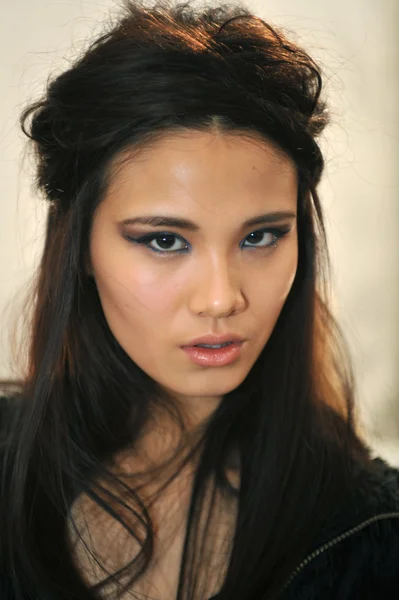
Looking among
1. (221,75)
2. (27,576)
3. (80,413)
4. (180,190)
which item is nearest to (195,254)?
(180,190)

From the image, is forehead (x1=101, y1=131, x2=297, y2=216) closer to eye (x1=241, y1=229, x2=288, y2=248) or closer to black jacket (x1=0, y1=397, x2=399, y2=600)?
eye (x1=241, y1=229, x2=288, y2=248)

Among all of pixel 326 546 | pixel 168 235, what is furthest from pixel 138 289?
pixel 326 546

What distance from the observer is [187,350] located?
977 mm

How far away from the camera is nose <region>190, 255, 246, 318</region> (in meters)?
0.92

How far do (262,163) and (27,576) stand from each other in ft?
1.83

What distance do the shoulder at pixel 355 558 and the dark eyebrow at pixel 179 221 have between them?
37 cm

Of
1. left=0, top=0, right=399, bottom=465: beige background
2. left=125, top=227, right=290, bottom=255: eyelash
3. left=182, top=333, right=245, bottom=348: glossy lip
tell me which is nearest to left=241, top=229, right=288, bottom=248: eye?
left=125, top=227, right=290, bottom=255: eyelash

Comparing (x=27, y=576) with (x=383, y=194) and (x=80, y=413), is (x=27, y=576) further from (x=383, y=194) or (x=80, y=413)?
(x=383, y=194)

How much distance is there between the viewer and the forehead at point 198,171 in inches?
36.1

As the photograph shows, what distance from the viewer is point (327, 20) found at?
119 cm

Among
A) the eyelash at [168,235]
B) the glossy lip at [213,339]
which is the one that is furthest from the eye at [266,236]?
the glossy lip at [213,339]

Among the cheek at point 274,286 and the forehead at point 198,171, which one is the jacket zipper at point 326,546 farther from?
the forehead at point 198,171

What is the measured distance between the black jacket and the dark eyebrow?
0.37 metres

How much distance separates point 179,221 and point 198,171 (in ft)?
0.19
